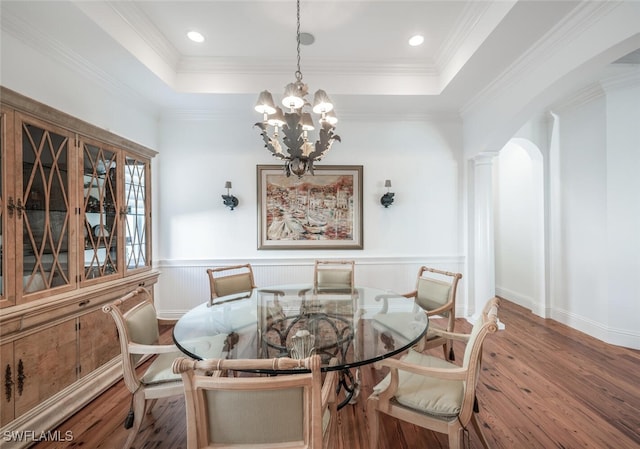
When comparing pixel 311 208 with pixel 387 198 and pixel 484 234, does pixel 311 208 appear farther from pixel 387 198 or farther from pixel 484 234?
pixel 484 234

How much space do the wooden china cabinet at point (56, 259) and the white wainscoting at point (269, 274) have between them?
3.57 feet

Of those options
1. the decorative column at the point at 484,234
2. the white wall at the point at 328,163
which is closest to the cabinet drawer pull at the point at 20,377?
the white wall at the point at 328,163

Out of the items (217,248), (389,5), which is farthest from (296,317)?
(389,5)

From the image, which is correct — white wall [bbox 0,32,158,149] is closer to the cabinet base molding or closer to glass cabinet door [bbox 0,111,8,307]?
glass cabinet door [bbox 0,111,8,307]

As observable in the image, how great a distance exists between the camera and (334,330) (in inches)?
68.1

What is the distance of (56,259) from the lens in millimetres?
1928

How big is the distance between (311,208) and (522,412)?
2859mm

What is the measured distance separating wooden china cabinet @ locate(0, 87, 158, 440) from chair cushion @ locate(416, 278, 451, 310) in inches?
111

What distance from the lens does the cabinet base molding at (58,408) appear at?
160 centimetres

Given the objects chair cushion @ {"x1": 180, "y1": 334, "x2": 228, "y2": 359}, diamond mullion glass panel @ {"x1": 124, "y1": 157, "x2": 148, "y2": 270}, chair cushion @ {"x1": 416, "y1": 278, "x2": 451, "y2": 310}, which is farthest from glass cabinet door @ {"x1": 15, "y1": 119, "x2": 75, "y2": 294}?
chair cushion @ {"x1": 416, "y1": 278, "x2": 451, "y2": 310}

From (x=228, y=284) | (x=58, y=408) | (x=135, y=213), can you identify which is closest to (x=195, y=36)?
(x=135, y=213)

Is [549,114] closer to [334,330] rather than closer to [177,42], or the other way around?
[334,330]

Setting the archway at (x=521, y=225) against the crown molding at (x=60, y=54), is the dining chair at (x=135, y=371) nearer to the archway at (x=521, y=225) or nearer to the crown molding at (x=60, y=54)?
the crown molding at (x=60, y=54)

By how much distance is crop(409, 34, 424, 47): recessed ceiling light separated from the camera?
104 inches
